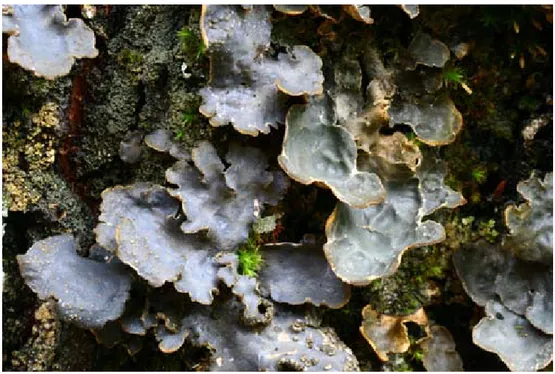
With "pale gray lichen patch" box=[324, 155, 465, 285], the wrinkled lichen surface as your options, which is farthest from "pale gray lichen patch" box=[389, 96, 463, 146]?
"pale gray lichen patch" box=[324, 155, 465, 285]

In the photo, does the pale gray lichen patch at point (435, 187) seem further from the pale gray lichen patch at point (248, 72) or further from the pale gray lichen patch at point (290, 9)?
the pale gray lichen patch at point (290, 9)

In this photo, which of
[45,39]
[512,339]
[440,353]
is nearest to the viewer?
[45,39]

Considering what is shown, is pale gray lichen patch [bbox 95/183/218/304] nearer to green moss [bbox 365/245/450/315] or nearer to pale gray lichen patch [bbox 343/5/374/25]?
green moss [bbox 365/245/450/315]

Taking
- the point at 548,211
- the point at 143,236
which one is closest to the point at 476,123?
the point at 548,211

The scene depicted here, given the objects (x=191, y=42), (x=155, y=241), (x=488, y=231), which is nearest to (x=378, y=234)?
(x=488, y=231)

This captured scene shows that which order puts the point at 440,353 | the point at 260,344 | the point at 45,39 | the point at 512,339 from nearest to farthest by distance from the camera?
the point at 45,39
the point at 260,344
the point at 512,339
the point at 440,353

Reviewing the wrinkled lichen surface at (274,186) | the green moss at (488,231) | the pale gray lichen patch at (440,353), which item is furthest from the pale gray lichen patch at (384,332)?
the green moss at (488,231)

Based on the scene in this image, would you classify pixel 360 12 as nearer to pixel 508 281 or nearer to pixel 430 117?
pixel 430 117
